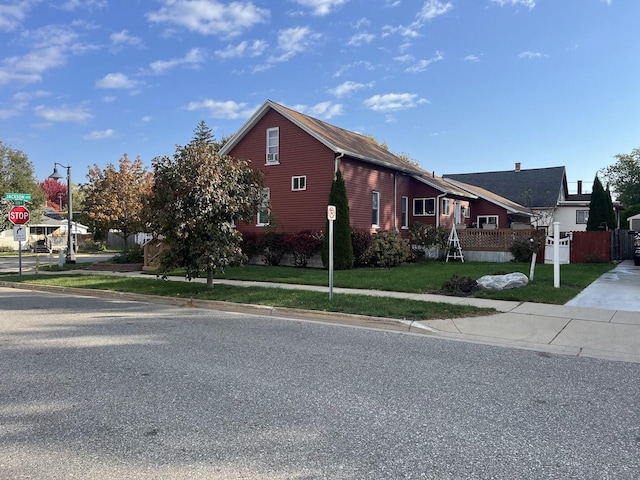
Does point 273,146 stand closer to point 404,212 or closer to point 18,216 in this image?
point 404,212

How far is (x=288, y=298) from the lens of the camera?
11.4m

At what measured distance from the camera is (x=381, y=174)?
2348 cm

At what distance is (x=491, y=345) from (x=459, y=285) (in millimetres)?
4963

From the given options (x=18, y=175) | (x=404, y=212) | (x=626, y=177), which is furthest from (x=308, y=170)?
(x=626, y=177)

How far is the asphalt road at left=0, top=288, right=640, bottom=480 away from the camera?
3547 mm

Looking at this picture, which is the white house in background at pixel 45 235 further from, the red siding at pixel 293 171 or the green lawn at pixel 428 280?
the green lawn at pixel 428 280

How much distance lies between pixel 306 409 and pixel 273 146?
60.6 ft

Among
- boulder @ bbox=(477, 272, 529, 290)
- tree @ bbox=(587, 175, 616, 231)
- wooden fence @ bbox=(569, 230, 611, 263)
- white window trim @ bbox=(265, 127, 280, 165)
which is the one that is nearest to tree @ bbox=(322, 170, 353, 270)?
white window trim @ bbox=(265, 127, 280, 165)

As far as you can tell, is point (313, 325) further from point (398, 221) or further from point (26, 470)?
point (398, 221)

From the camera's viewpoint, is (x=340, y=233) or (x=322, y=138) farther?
(x=322, y=138)

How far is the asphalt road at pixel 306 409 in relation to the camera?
3.55 metres

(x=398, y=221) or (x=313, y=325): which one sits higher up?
(x=398, y=221)

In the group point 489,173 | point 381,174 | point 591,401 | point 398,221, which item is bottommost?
point 591,401

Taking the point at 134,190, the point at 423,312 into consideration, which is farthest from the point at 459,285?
the point at 134,190
